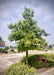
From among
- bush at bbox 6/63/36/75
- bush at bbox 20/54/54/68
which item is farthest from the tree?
bush at bbox 6/63/36/75

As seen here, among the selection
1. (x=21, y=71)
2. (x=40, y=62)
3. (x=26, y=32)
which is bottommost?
(x=40, y=62)

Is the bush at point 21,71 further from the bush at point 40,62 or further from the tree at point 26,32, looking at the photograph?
the bush at point 40,62

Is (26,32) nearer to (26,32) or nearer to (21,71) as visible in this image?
(26,32)

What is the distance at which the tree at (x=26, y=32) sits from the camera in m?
3.45

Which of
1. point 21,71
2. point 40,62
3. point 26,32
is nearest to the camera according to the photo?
point 21,71

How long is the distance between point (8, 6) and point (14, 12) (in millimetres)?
303

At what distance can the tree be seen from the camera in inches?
136

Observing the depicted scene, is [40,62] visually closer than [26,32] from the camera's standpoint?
No

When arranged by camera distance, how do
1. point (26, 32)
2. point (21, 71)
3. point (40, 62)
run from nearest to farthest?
point (21, 71)
point (26, 32)
point (40, 62)

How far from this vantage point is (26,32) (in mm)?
3758

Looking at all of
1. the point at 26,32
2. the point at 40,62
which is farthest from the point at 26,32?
the point at 40,62

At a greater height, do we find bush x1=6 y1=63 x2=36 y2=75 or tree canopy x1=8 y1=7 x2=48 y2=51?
tree canopy x1=8 y1=7 x2=48 y2=51

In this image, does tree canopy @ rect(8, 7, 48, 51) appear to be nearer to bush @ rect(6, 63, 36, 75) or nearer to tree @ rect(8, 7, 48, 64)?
tree @ rect(8, 7, 48, 64)

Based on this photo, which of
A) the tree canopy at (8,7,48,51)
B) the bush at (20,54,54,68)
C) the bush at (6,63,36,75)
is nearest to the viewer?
the bush at (6,63,36,75)
